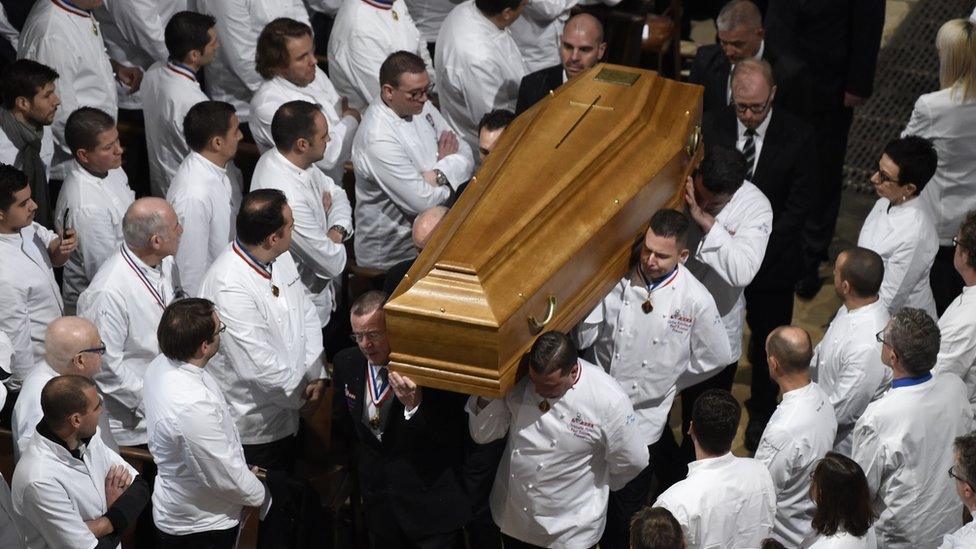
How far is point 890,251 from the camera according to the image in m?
5.10

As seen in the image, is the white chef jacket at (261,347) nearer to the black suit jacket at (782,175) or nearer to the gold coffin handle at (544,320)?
the gold coffin handle at (544,320)

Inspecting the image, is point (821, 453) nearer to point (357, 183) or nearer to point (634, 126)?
point (634, 126)

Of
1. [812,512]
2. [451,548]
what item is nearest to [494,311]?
[451,548]

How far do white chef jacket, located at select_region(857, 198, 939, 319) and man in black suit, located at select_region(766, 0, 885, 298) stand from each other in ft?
4.42

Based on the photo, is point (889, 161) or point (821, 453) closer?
point (821, 453)

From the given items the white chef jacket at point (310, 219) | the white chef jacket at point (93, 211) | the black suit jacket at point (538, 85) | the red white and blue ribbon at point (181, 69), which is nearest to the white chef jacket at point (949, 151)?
the black suit jacket at point (538, 85)

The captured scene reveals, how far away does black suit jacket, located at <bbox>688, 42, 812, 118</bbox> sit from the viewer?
229 inches

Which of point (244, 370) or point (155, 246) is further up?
point (155, 246)

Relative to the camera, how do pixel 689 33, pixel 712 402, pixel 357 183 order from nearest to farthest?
pixel 712 402 → pixel 357 183 → pixel 689 33

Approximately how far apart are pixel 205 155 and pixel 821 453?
2.62 metres

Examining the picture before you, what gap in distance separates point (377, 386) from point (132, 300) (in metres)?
0.98

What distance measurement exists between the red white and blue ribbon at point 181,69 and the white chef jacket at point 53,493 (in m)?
2.23

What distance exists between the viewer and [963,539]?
12.6 ft

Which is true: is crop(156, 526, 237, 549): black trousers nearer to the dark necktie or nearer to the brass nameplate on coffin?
the brass nameplate on coffin
